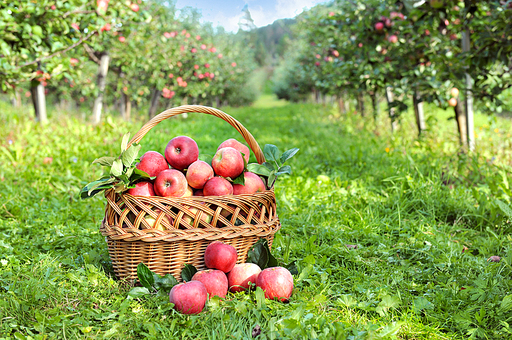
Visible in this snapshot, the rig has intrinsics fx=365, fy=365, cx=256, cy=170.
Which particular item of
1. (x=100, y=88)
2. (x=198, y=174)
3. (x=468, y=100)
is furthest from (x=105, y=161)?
(x=100, y=88)

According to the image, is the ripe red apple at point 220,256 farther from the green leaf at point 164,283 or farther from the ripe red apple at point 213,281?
the green leaf at point 164,283

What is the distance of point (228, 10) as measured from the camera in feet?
8.16

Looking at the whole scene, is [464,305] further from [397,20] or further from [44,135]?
[44,135]

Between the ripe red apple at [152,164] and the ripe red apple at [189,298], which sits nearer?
the ripe red apple at [189,298]

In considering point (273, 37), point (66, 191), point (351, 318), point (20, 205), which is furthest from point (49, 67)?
point (273, 37)

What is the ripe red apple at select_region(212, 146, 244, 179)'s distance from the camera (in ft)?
6.51

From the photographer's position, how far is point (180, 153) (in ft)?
6.71

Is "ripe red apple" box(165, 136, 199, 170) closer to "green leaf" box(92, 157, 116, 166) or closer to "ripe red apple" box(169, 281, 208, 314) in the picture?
"green leaf" box(92, 157, 116, 166)

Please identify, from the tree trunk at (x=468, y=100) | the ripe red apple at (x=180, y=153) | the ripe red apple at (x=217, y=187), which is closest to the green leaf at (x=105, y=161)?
the ripe red apple at (x=180, y=153)

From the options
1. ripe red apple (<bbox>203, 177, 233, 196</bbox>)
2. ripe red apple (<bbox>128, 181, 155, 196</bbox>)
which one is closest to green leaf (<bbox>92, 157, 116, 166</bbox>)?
ripe red apple (<bbox>128, 181, 155, 196</bbox>)

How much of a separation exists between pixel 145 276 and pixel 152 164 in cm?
59

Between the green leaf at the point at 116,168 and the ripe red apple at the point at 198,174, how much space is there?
34cm

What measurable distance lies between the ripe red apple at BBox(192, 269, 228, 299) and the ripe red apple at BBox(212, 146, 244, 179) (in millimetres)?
537

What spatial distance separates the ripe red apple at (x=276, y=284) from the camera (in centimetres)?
169
